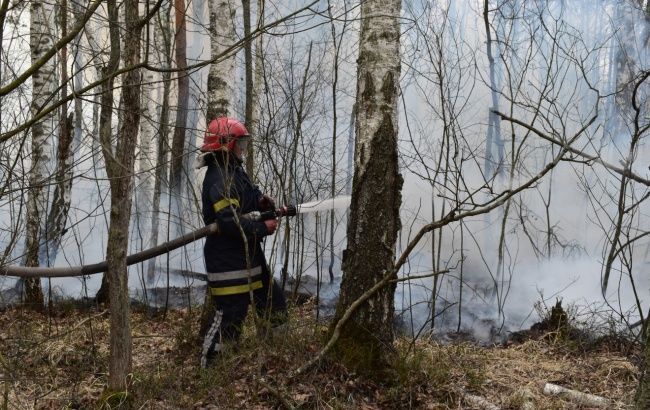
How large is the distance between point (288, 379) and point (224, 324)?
0.88 metres

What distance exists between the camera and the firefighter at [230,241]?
5109mm

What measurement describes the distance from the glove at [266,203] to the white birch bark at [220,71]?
136 cm

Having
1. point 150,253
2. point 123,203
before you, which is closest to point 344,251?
point 150,253

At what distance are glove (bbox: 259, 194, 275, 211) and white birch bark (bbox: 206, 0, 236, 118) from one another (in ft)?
4.46

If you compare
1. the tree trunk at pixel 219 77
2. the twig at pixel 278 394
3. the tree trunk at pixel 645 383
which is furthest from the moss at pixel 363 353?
the tree trunk at pixel 645 383

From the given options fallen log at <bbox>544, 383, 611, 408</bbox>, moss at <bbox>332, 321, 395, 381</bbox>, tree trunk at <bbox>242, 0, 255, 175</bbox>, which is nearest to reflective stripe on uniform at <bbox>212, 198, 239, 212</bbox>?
moss at <bbox>332, 321, 395, 381</bbox>

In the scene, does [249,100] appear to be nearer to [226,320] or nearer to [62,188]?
[62,188]

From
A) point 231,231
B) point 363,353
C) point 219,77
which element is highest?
point 219,77

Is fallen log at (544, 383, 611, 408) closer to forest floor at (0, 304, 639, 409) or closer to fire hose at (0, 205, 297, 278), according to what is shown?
forest floor at (0, 304, 639, 409)

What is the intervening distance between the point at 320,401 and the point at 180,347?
7.03 feet

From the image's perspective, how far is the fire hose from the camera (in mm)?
4762

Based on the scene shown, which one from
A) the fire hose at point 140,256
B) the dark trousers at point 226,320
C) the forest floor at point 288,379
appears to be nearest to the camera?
the forest floor at point 288,379

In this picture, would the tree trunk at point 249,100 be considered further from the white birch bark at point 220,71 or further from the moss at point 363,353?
the moss at point 363,353

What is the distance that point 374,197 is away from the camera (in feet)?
15.9
